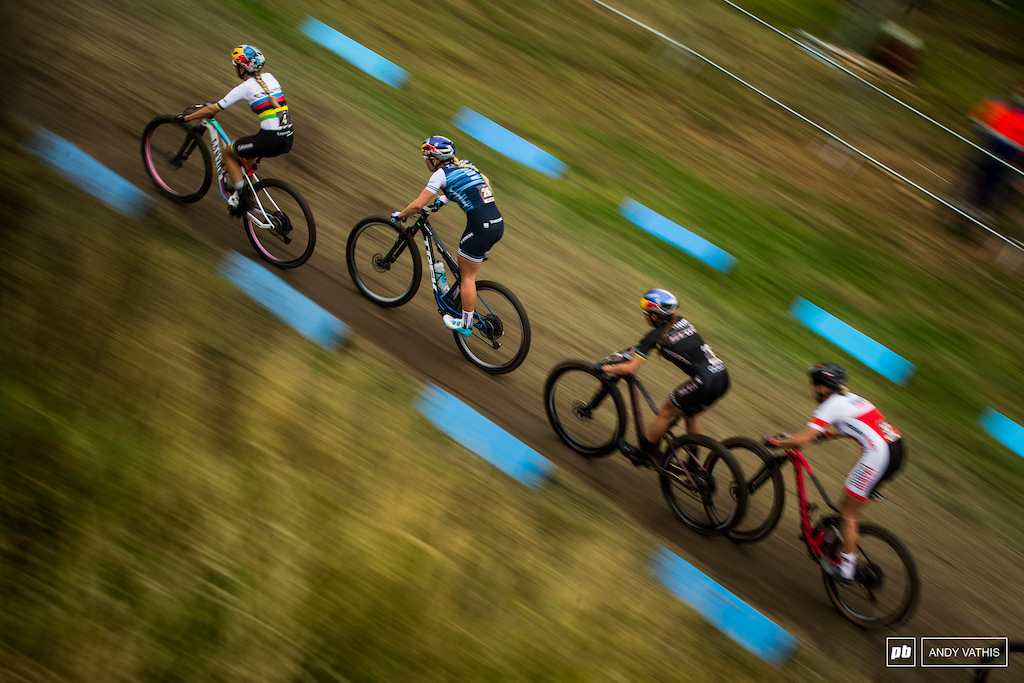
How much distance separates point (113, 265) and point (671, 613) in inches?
235

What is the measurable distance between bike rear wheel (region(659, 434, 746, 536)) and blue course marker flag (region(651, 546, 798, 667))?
1.75ft

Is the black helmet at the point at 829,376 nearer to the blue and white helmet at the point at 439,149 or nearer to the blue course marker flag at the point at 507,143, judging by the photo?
the blue and white helmet at the point at 439,149

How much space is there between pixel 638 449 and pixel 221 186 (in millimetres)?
5161

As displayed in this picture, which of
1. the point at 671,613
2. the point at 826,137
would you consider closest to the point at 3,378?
the point at 671,613

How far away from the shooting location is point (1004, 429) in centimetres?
902

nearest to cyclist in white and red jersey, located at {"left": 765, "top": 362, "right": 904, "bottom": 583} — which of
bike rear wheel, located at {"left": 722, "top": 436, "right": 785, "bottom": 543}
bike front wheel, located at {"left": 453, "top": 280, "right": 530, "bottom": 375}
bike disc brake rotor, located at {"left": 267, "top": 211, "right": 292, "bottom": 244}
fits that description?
bike rear wheel, located at {"left": 722, "top": 436, "right": 785, "bottom": 543}

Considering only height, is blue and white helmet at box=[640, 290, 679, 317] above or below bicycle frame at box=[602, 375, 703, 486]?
above

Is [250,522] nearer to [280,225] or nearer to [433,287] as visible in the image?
[433,287]

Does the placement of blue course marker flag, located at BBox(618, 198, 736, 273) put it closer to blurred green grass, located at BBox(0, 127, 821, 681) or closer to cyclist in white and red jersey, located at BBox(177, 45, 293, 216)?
blurred green grass, located at BBox(0, 127, 821, 681)

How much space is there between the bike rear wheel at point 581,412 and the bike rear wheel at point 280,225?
3.03 metres

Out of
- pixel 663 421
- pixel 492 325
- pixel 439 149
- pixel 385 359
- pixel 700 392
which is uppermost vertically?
pixel 439 149

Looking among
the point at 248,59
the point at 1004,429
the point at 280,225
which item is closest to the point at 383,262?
the point at 280,225

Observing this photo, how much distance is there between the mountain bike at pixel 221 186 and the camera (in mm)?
7465

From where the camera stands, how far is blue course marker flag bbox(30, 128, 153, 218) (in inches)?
300
